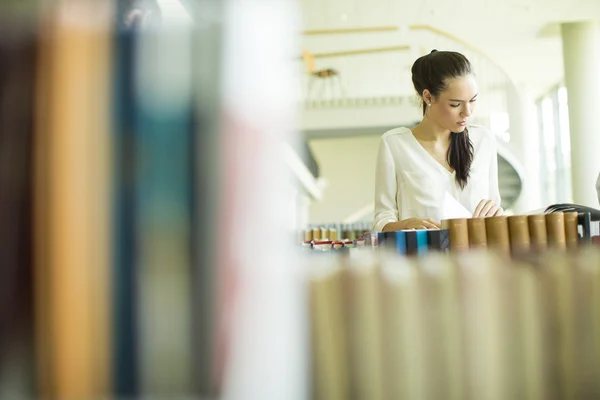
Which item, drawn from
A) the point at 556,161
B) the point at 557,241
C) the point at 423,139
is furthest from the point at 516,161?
the point at 557,241

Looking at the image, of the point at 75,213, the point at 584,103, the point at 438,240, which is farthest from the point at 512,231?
the point at 584,103

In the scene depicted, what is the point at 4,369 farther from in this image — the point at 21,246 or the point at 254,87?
the point at 254,87

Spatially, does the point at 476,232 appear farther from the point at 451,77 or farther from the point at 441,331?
the point at 451,77

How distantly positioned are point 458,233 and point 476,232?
0.03 m

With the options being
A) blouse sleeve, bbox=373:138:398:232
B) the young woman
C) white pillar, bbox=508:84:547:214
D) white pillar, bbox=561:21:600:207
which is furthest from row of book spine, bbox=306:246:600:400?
white pillar, bbox=508:84:547:214

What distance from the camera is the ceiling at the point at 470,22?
6414 mm

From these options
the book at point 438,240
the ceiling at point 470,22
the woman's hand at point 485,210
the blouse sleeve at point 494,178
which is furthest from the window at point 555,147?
the book at point 438,240

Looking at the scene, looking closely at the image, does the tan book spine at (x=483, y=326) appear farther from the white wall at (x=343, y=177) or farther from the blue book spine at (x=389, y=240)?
the white wall at (x=343, y=177)

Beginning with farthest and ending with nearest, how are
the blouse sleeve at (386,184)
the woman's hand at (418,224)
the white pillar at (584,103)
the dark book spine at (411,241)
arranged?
the white pillar at (584,103)
the blouse sleeve at (386,184)
the woman's hand at (418,224)
the dark book spine at (411,241)

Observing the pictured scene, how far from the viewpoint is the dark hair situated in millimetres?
1209

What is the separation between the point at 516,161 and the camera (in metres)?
6.91

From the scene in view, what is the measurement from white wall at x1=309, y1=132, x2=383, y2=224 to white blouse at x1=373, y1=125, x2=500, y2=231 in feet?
36.0

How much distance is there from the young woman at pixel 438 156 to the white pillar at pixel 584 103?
590 cm

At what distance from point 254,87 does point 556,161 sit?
10725 mm
